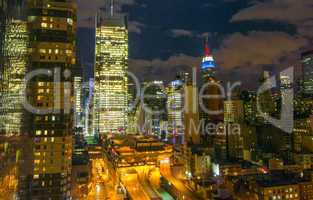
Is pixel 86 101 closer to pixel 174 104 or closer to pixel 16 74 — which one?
pixel 174 104

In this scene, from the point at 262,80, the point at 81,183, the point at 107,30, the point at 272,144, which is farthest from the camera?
the point at 107,30

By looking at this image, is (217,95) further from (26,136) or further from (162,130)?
(26,136)

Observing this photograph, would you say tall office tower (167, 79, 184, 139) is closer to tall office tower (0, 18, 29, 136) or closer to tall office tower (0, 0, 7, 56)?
tall office tower (0, 18, 29, 136)

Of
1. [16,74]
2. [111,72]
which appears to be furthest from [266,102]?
[16,74]

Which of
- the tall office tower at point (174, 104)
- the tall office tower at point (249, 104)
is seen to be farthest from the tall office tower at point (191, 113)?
the tall office tower at point (249, 104)

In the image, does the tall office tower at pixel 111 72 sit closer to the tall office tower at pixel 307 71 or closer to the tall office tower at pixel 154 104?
the tall office tower at pixel 154 104

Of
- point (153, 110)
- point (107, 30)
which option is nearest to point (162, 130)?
point (153, 110)
